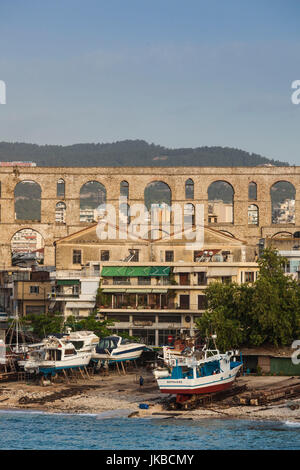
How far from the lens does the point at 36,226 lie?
99.0 metres

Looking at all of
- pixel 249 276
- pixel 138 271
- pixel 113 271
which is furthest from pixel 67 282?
pixel 249 276

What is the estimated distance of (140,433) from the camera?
42000mm

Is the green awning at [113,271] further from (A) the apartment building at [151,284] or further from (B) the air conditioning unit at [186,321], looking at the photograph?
(B) the air conditioning unit at [186,321]

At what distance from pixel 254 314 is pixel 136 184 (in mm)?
48552

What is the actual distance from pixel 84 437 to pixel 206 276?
23.1 meters

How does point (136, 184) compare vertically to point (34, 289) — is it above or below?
above

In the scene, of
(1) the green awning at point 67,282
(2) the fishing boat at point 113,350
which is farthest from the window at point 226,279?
(1) the green awning at point 67,282

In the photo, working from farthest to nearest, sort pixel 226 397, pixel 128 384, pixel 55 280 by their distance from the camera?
pixel 55 280, pixel 128 384, pixel 226 397

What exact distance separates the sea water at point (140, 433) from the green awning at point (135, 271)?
19.5 m

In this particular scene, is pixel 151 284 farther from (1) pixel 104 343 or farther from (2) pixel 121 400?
(2) pixel 121 400

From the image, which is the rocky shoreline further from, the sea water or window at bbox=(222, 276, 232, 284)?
window at bbox=(222, 276, 232, 284)

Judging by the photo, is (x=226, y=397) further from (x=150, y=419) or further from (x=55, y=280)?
(x=55, y=280)

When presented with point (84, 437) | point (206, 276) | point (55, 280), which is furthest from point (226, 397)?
point (55, 280)

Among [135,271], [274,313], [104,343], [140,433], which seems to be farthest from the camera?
[135,271]
